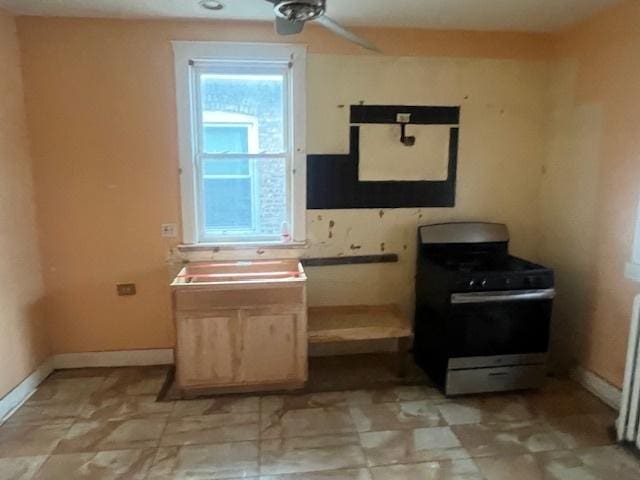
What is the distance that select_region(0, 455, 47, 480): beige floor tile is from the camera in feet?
6.93

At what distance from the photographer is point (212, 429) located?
98.5 inches

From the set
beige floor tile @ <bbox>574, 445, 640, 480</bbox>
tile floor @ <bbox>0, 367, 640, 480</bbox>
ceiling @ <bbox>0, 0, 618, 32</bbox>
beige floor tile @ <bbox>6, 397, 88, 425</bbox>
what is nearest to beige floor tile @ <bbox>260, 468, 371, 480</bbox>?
tile floor @ <bbox>0, 367, 640, 480</bbox>

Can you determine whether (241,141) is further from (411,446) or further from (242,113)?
(411,446)

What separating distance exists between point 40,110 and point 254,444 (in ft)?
8.38

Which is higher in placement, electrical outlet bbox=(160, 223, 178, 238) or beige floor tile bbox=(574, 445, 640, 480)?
electrical outlet bbox=(160, 223, 178, 238)

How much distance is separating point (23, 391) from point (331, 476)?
6.81ft

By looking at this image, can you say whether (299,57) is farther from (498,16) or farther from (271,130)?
(498,16)

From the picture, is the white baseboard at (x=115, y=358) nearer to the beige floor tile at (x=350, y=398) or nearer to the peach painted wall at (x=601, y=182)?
the beige floor tile at (x=350, y=398)

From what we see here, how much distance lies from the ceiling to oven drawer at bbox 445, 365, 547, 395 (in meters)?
2.26

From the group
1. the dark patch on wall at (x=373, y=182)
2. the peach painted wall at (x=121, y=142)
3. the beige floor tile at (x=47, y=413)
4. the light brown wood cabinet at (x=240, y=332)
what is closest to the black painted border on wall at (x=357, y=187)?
the dark patch on wall at (x=373, y=182)

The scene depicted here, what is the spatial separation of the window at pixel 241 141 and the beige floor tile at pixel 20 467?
1.54 meters

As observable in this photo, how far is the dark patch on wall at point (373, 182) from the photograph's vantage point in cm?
316

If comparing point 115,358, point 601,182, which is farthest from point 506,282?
point 115,358

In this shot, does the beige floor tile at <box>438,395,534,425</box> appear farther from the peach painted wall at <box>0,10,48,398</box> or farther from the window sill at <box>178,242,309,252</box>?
the peach painted wall at <box>0,10,48,398</box>
